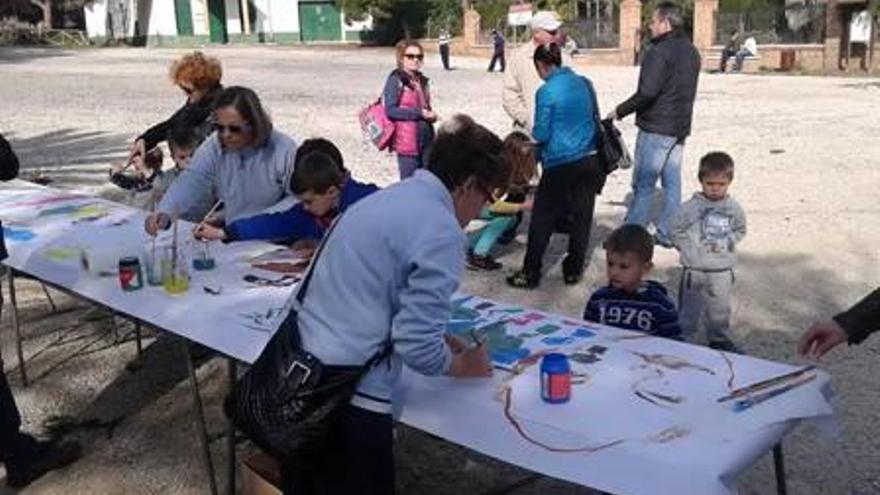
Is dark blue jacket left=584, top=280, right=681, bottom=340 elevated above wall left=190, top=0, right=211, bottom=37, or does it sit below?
below

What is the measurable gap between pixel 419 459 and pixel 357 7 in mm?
40496

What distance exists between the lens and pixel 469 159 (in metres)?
2.32

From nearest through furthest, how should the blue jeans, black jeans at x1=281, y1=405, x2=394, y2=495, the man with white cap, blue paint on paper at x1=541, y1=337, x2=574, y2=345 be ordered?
black jeans at x1=281, y1=405, x2=394, y2=495
blue paint on paper at x1=541, y1=337, x2=574, y2=345
the blue jeans
the man with white cap

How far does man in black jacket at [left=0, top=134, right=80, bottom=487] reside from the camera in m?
3.67

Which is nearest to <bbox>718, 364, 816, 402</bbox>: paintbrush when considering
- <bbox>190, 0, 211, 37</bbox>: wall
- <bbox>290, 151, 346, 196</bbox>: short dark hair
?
<bbox>290, 151, 346, 196</bbox>: short dark hair

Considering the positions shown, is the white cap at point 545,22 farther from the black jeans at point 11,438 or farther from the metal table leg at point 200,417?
the black jeans at point 11,438

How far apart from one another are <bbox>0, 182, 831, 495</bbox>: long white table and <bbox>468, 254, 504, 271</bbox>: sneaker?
10.1 ft

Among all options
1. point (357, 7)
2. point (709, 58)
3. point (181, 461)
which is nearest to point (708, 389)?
point (181, 461)

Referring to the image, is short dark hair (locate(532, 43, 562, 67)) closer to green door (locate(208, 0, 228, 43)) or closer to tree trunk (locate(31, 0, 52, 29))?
green door (locate(208, 0, 228, 43))

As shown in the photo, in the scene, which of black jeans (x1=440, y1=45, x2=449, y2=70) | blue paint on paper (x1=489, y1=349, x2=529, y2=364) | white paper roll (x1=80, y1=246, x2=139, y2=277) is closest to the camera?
blue paint on paper (x1=489, y1=349, x2=529, y2=364)

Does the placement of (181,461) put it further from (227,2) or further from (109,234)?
(227,2)

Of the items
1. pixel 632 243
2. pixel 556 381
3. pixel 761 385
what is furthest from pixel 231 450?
pixel 761 385

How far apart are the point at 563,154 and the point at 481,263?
119 centimetres

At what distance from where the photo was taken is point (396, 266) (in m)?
2.27
